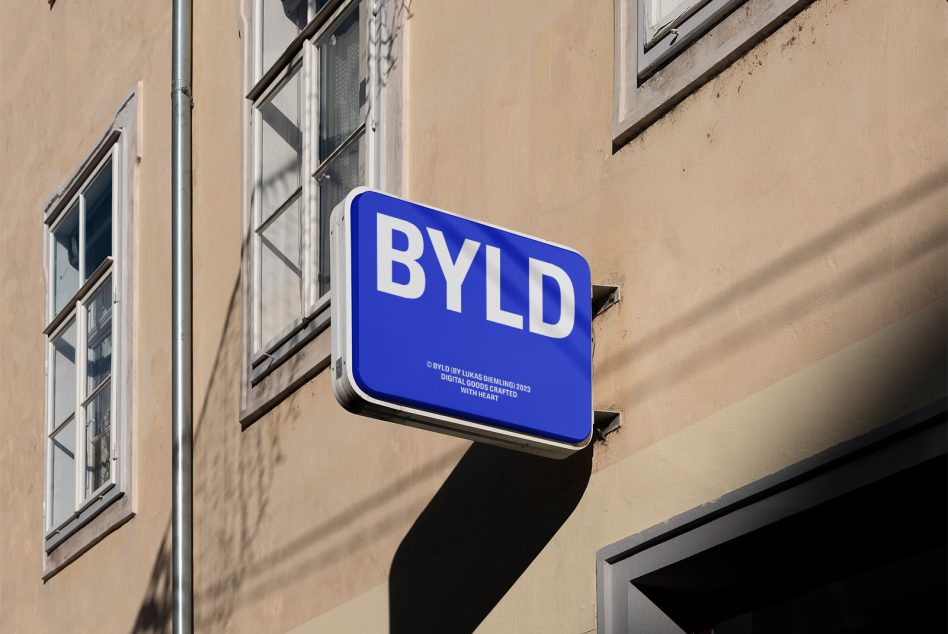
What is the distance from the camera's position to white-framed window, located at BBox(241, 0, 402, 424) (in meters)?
7.50

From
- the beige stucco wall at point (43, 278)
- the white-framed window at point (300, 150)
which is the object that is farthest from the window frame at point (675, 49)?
the beige stucco wall at point (43, 278)

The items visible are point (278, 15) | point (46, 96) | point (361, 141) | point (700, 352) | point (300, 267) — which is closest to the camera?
point (700, 352)

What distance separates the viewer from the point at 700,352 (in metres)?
5.17

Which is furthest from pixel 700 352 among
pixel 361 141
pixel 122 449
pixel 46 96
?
pixel 46 96

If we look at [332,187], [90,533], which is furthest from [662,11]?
[90,533]

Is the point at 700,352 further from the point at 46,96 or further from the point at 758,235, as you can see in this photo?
the point at 46,96

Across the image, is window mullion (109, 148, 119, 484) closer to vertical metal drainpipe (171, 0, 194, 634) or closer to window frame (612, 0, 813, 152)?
vertical metal drainpipe (171, 0, 194, 634)

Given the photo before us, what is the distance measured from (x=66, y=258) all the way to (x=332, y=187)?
12.9 feet

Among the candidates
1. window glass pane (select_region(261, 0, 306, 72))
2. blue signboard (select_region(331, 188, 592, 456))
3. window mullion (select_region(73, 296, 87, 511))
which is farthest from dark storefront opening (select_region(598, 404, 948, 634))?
window mullion (select_region(73, 296, 87, 511))

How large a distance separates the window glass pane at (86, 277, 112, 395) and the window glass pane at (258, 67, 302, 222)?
223cm

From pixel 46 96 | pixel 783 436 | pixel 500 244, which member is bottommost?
pixel 783 436

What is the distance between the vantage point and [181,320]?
8750 mm

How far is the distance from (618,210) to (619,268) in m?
0.19

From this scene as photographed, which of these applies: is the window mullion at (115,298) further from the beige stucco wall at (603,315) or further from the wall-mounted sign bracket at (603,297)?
the wall-mounted sign bracket at (603,297)
